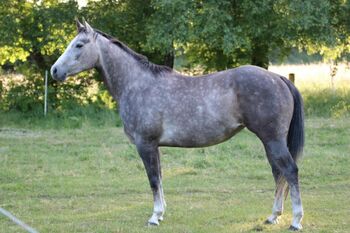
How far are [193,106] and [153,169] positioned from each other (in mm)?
880

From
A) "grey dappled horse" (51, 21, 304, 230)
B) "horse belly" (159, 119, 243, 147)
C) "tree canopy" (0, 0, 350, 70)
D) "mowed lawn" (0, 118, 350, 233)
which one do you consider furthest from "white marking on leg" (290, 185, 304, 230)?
"tree canopy" (0, 0, 350, 70)

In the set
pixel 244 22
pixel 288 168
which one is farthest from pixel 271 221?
pixel 244 22

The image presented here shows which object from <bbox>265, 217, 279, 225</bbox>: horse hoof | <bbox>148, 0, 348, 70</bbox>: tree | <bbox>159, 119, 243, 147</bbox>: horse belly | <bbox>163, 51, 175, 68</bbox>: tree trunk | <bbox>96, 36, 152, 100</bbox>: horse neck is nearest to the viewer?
<bbox>159, 119, 243, 147</bbox>: horse belly

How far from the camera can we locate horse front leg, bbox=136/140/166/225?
295 inches

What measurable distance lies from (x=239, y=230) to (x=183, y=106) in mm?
1535

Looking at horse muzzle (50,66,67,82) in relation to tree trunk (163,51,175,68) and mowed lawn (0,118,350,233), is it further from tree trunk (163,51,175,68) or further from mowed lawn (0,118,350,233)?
tree trunk (163,51,175,68)

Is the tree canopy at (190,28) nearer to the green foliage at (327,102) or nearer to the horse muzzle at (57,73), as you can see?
the green foliage at (327,102)

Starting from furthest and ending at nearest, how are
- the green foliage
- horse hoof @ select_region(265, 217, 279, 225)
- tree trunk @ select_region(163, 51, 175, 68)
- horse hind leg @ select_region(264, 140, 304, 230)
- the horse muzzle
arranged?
1. tree trunk @ select_region(163, 51, 175, 68)
2. the green foliage
3. the horse muzzle
4. horse hoof @ select_region(265, 217, 279, 225)
5. horse hind leg @ select_region(264, 140, 304, 230)

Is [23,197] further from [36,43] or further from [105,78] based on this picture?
[36,43]

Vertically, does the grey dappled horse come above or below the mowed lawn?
above

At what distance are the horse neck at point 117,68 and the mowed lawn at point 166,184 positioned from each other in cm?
163

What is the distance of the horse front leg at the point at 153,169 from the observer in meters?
7.48

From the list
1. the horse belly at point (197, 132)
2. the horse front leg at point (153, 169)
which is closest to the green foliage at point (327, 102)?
the horse belly at point (197, 132)

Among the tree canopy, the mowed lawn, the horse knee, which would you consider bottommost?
the mowed lawn
